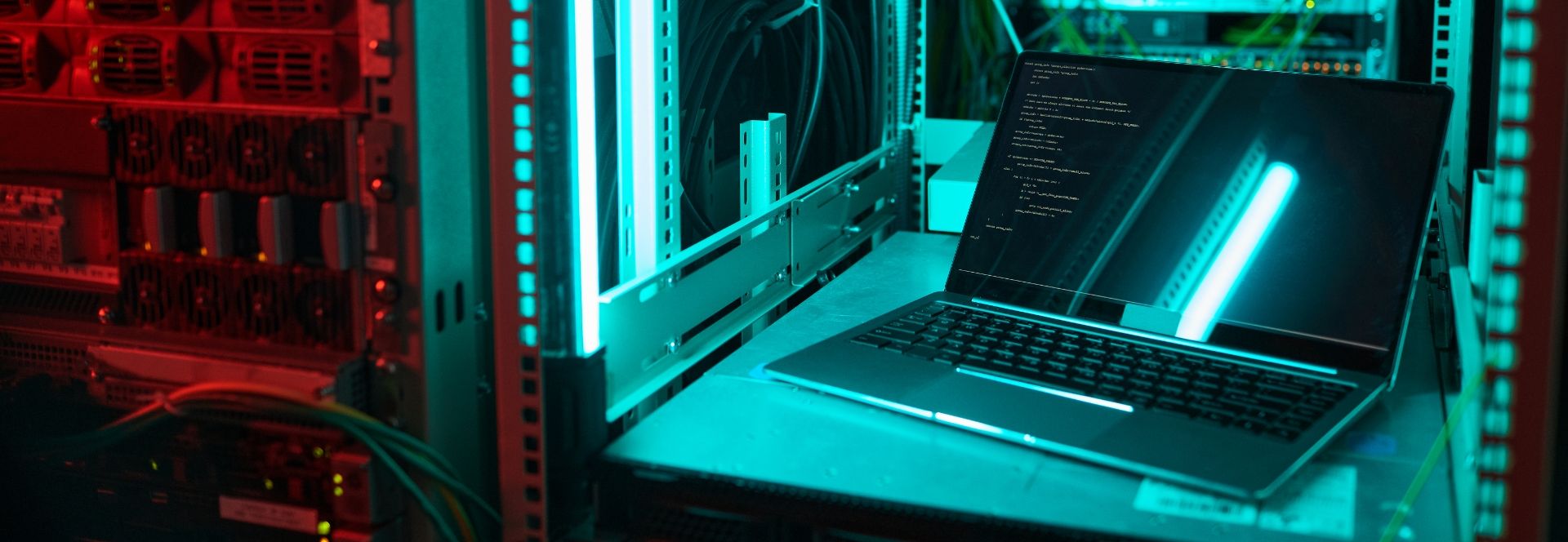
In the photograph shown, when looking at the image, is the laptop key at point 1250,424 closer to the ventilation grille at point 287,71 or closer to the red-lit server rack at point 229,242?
the red-lit server rack at point 229,242

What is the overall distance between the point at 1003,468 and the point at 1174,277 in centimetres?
36

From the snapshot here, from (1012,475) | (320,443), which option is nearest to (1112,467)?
(1012,475)

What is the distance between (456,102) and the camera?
0.93 metres

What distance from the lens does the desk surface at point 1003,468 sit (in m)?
0.80

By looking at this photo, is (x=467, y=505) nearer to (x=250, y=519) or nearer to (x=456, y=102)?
(x=250, y=519)

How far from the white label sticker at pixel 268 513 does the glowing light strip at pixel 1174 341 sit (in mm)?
627

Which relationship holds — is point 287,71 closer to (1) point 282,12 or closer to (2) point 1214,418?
(1) point 282,12

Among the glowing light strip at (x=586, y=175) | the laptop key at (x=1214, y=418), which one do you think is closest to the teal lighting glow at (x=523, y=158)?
the glowing light strip at (x=586, y=175)

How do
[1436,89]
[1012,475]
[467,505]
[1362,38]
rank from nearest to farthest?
1. [1012,475]
2. [467,505]
3. [1436,89]
4. [1362,38]

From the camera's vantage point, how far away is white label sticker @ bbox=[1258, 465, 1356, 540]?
2.59 feet

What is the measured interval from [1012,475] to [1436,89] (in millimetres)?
544

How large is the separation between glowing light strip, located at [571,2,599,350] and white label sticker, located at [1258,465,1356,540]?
477 mm

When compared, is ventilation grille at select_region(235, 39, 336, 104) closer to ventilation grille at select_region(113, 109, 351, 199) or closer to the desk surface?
ventilation grille at select_region(113, 109, 351, 199)

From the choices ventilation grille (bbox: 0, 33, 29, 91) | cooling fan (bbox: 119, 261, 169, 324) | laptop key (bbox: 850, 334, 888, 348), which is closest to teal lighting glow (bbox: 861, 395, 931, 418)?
laptop key (bbox: 850, 334, 888, 348)
